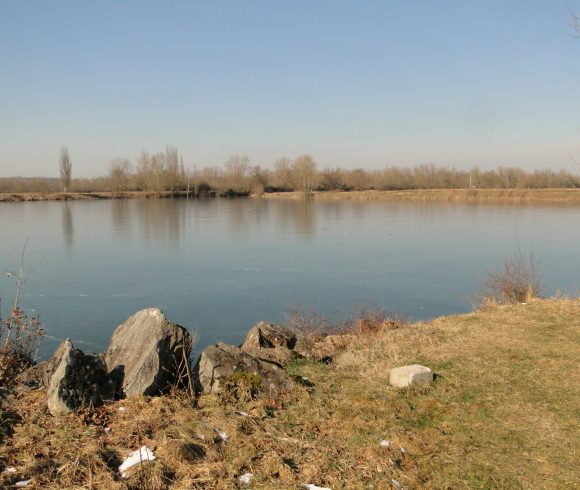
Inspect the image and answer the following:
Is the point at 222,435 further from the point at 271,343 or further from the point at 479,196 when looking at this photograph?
the point at 479,196

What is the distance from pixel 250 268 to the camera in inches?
647

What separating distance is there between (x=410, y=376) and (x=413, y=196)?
5454 cm

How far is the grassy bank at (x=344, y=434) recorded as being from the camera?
11.9 ft

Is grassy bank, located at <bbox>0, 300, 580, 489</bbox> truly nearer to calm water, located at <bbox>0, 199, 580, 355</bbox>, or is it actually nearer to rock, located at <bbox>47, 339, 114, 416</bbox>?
rock, located at <bbox>47, 339, 114, 416</bbox>

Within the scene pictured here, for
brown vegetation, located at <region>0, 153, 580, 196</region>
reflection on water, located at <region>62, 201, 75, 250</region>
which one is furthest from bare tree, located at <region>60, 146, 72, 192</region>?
reflection on water, located at <region>62, 201, 75, 250</region>

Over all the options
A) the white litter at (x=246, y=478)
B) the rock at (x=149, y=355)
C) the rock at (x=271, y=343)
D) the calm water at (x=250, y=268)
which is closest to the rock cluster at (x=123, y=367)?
the rock at (x=149, y=355)

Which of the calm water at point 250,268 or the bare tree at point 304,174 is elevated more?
the bare tree at point 304,174

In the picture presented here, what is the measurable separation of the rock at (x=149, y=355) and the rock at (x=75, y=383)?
0.23m

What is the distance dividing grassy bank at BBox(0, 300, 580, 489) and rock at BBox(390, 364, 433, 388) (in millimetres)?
119

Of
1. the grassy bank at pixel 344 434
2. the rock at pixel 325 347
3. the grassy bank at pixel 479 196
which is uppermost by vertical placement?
the grassy bank at pixel 479 196

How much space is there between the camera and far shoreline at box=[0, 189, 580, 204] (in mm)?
52781

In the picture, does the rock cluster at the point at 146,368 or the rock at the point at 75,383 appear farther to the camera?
the rock cluster at the point at 146,368

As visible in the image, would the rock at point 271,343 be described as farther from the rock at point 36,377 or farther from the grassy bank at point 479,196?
the grassy bank at point 479,196

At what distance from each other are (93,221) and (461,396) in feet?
99.5
